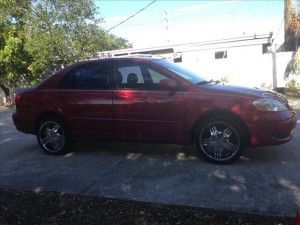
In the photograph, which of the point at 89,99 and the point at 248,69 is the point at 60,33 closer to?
the point at 248,69

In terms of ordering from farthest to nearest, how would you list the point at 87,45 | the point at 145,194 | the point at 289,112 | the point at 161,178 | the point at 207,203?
the point at 87,45 < the point at 289,112 < the point at 161,178 < the point at 145,194 < the point at 207,203

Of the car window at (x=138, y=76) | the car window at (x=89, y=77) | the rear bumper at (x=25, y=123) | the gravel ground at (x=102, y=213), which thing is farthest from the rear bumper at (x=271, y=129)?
the rear bumper at (x=25, y=123)

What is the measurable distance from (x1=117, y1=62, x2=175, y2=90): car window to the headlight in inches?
56.5

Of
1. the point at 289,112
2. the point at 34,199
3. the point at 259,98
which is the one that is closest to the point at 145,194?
the point at 34,199

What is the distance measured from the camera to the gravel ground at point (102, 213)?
398 centimetres

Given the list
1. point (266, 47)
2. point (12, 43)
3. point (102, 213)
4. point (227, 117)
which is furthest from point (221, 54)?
point (102, 213)

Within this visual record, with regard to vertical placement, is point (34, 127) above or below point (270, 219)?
above

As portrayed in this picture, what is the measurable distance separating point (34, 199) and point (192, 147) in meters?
3.04

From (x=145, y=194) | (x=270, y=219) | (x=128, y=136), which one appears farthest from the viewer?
(x=128, y=136)

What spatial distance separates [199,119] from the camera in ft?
19.1

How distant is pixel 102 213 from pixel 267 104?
2.81 m

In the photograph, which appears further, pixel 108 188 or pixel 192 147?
pixel 192 147

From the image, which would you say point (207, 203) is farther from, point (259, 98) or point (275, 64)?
point (275, 64)

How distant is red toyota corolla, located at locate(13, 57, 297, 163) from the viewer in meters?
5.59
